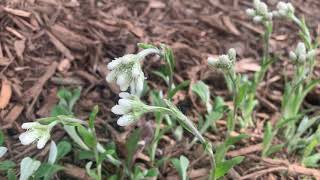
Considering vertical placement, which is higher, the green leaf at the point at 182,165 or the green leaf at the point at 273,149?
the green leaf at the point at 182,165

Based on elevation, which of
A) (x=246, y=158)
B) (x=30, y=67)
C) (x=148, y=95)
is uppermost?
(x=30, y=67)

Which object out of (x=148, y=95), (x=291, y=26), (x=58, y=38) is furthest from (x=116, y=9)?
(x=291, y=26)

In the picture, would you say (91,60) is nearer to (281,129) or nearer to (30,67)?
(30,67)

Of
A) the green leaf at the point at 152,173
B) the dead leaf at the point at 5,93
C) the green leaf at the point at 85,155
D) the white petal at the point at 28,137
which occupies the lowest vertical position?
the green leaf at the point at 152,173

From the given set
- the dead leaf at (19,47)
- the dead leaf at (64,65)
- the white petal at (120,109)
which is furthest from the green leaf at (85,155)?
the dead leaf at (19,47)

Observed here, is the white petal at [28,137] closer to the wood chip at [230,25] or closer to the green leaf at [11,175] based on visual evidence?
the green leaf at [11,175]

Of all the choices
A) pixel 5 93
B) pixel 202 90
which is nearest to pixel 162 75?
pixel 202 90

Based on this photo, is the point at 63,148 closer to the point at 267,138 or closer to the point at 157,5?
the point at 267,138
